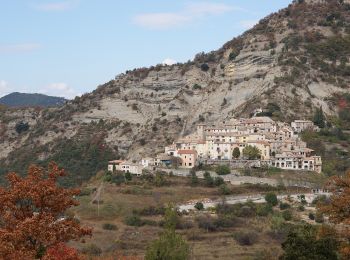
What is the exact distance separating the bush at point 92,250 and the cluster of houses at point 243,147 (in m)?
23.1

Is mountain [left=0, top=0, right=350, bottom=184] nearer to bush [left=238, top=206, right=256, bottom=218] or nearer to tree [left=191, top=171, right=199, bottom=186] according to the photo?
tree [left=191, top=171, right=199, bottom=186]

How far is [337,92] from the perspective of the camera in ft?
255

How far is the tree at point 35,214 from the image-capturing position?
41.2 ft

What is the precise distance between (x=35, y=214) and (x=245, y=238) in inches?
1152

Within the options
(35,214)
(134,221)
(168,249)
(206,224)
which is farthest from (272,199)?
(35,214)

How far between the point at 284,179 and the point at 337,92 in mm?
27908

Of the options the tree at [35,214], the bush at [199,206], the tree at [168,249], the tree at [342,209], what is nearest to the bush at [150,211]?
the bush at [199,206]

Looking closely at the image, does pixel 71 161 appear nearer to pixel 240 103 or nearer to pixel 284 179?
pixel 240 103

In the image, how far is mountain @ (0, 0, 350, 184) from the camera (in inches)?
3019

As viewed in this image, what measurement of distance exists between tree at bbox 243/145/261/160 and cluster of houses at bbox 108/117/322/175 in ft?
1.29

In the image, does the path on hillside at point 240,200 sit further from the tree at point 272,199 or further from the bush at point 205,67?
the bush at point 205,67

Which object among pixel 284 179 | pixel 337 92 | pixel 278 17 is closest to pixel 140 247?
pixel 284 179

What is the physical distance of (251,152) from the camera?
191 ft

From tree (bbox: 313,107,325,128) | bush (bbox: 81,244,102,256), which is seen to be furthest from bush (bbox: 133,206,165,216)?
tree (bbox: 313,107,325,128)
